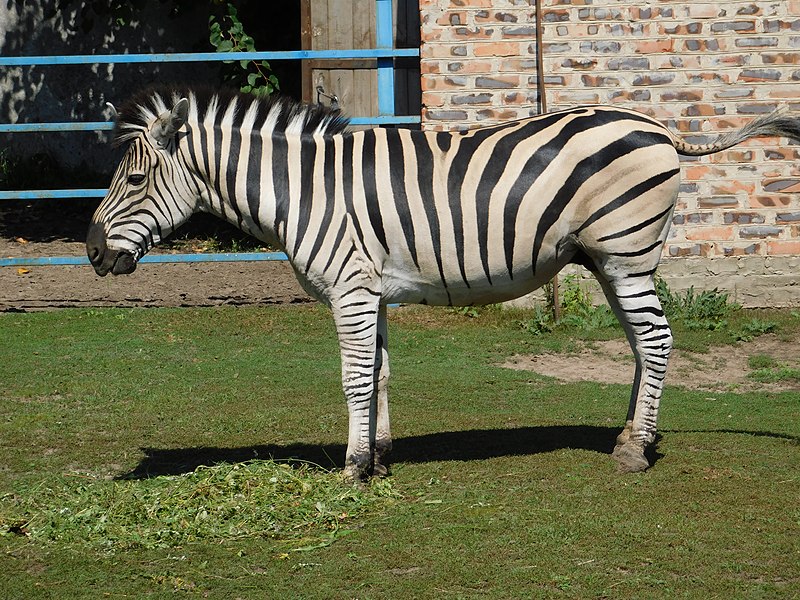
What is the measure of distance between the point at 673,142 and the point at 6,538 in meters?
4.30

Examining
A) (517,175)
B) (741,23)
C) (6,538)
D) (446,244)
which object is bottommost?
(6,538)

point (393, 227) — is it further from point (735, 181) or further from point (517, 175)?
point (735, 181)

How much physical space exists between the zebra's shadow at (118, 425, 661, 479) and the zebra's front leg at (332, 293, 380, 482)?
42cm

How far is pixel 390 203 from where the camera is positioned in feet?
20.6

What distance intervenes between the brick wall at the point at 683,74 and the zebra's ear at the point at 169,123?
16.6ft

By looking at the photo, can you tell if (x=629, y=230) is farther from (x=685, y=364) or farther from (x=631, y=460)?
(x=685, y=364)

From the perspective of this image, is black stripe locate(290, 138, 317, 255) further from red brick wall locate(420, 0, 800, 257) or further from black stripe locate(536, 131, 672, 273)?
red brick wall locate(420, 0, 800, 257)

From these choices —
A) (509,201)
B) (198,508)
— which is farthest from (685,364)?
(198,508)

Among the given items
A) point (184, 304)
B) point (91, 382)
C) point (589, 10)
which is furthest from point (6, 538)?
point (589, 10)

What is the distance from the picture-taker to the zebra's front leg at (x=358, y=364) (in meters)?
6.16

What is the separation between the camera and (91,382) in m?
8.85

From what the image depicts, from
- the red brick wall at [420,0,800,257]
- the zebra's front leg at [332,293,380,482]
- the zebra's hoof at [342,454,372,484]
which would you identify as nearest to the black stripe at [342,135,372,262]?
the zebra's front leg at [332,293,380,482]

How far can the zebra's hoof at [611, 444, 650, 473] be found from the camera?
6438 millimetres

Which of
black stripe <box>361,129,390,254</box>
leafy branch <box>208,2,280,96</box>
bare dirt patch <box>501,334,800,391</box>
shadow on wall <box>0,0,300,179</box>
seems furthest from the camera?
shadow on wall <box>0,0,300,179</box>
